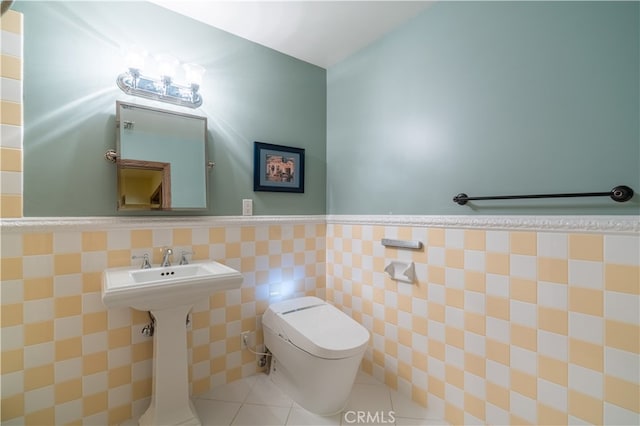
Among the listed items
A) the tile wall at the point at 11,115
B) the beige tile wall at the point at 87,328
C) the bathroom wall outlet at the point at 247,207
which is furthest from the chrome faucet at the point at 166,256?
the tile wall at the point at 11,115

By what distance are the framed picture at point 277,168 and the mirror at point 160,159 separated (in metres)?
0.35

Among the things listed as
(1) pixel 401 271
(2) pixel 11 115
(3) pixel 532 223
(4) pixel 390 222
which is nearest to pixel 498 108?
(3) pixel 532 223

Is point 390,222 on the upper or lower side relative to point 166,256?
upper

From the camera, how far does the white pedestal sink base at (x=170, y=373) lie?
1341 mm

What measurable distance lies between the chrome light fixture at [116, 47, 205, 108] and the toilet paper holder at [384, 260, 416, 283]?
1.49m

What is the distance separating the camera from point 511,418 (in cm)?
125

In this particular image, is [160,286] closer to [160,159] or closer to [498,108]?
[160,159]

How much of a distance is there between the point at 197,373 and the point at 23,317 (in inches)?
34.0

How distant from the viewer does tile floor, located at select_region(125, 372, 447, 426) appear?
4.79 ft

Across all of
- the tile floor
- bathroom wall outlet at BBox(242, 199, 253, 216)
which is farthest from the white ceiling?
the tile floor

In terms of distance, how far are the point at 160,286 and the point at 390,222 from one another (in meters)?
1.26

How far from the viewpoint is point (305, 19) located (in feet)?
5.43

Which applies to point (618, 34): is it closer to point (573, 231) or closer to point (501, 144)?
point (501, 144)

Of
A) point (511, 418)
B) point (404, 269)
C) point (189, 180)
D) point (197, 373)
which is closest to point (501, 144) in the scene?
point (404, 269)
